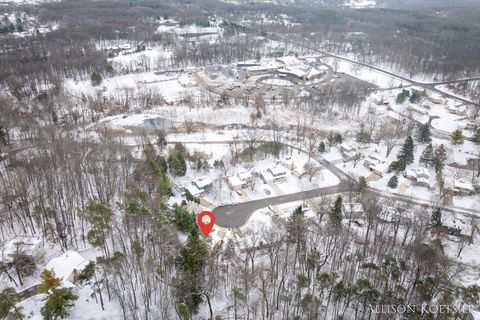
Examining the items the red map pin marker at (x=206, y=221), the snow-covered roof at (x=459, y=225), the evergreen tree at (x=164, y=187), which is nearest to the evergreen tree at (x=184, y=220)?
the red map pin marker at (x=206, y=221)

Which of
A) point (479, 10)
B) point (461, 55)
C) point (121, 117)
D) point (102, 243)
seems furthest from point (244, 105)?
point (479, 10)

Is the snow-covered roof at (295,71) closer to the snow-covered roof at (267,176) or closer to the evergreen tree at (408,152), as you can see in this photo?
the evergreen tree at (408,152)

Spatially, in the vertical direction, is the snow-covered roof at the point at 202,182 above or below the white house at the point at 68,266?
below

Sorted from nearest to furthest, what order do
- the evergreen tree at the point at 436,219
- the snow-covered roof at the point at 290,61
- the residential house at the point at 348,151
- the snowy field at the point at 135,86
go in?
the evergreen tree at the point at 436,219 → the residential house at the point at 348,151 → the snowy field at the point at 135,86 → the snow-covered roof at the point at 290,61

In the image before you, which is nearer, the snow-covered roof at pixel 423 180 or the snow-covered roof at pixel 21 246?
the snow-covered roof at pixel 21 246

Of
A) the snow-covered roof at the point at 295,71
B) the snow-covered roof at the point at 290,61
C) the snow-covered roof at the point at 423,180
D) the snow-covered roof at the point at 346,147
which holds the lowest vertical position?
the snow-covered roof at the point at 423,180

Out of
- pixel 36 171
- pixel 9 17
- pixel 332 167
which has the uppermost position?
pixel 9 17

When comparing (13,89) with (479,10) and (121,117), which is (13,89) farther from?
(479,10)
